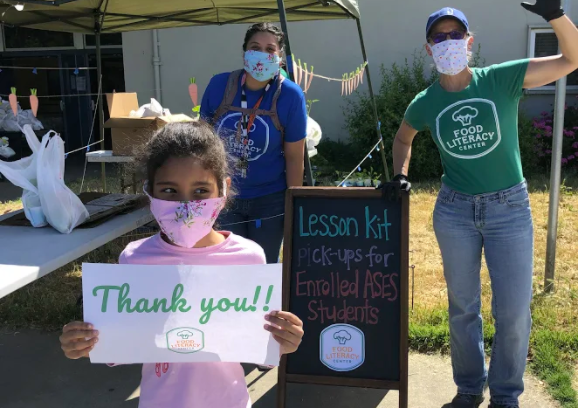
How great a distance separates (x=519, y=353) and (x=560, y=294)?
1.84m

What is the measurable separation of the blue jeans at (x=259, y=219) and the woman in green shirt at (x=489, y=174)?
0.69m

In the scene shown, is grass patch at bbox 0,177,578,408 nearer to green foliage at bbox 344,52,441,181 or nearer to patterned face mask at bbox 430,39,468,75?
patterned face mask at bbox 430,39,468,75

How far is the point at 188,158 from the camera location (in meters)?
1.61

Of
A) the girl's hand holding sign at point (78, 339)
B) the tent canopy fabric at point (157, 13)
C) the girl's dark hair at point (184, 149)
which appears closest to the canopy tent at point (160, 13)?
the tent canopy fabric at point (157, 13)

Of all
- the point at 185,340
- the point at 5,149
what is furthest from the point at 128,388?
the point at 5,149

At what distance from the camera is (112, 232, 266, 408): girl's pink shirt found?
1.52 metres

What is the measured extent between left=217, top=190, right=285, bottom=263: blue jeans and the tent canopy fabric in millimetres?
2446

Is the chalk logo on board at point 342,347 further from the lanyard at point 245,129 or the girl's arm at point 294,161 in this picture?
the lanyard at point 245,129

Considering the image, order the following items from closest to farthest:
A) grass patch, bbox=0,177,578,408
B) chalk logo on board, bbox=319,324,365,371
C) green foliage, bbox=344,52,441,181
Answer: chalk logo on board, bbox=319,324,365,371
grass patch, bbox=0,177,578,408
green foliage, bbox=344,52,441,181

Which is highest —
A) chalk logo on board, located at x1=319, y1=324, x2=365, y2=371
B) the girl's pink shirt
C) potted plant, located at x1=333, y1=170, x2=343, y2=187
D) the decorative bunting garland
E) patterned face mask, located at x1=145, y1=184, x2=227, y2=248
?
the decorative bunting garland

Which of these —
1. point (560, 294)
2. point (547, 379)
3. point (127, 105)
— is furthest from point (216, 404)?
point (127, 105)

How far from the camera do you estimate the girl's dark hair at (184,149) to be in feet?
5.30

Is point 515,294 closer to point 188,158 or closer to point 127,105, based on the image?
point 188,158

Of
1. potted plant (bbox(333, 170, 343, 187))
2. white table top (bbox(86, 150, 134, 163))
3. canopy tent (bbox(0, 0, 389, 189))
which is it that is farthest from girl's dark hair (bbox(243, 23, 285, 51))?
potted plant (bbox(333, 170, 343, 187))
